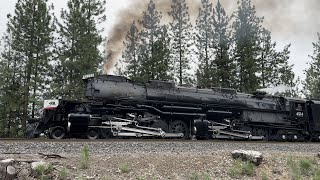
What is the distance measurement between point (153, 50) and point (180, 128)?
2234cm

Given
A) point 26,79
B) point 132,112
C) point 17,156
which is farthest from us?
point 26,79

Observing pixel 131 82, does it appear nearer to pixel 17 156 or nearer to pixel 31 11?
pixel 17 156

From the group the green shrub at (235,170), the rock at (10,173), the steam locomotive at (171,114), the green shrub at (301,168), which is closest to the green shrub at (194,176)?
the green shrub at (235,170)

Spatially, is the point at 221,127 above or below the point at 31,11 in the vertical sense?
below

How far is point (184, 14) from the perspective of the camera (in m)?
40.4

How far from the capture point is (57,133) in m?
14.4

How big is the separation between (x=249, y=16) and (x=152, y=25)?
36.5ft

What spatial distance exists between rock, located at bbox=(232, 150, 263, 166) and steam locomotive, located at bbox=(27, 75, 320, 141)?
20.1 ft

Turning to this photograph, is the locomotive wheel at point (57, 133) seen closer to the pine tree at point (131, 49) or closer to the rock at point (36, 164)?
the rock at point (36, 164)

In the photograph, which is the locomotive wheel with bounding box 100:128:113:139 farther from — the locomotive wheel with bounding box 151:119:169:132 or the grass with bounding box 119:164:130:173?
the grass with bounding box 119:164:130:173

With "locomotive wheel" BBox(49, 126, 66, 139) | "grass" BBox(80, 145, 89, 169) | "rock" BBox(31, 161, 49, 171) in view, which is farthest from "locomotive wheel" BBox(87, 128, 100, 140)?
"rock" BBox(31, 161, 49, 171)

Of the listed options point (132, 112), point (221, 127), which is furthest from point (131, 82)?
point (221, 127)

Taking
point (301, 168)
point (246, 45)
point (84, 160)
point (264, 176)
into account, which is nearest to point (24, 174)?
point (84, 160)

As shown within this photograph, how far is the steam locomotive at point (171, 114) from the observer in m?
14.5
